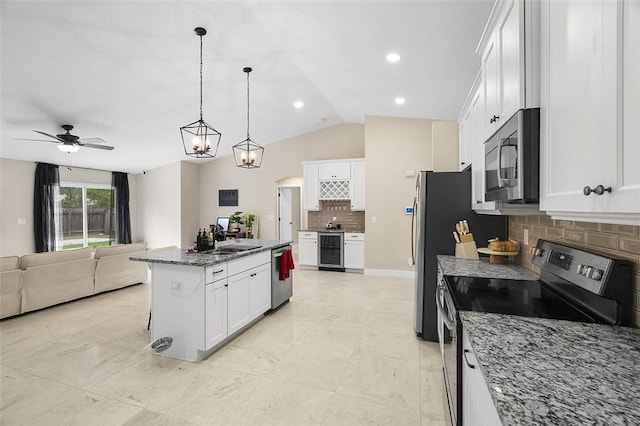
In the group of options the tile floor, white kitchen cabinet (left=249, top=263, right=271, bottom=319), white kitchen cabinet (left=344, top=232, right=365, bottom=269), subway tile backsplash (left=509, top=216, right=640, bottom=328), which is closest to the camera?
subway tile backsplash (left=509, top=216, right=640, bottom=328)

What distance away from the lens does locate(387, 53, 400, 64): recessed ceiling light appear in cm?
329

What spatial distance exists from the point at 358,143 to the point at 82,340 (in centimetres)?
592

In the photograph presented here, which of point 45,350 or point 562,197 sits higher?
point 562,197

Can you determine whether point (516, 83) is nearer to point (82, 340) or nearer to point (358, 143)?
point (82, 340)

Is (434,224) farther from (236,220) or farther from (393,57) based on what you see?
(236,220)

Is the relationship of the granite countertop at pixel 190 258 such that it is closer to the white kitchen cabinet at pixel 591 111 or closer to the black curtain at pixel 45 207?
the white kitchen cabinet at pixel 591 111

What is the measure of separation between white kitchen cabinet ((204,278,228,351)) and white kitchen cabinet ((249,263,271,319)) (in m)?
0.47

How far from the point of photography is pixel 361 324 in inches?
136

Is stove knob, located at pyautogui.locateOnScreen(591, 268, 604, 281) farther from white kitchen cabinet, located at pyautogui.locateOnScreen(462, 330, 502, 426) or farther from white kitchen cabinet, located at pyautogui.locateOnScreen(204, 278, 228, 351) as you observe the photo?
white kitchen cabinet, located at pyautogui.locateOnScreen(204, 278, 228, 351)

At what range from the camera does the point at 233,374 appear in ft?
7.88

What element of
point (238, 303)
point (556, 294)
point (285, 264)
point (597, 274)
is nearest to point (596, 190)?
point (597, 274)

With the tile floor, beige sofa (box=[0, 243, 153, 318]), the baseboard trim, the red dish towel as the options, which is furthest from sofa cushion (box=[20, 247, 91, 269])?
the baseboard trim

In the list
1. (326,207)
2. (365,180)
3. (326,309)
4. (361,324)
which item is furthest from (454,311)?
(326,207)

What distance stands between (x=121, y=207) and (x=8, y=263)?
16.0 ft
